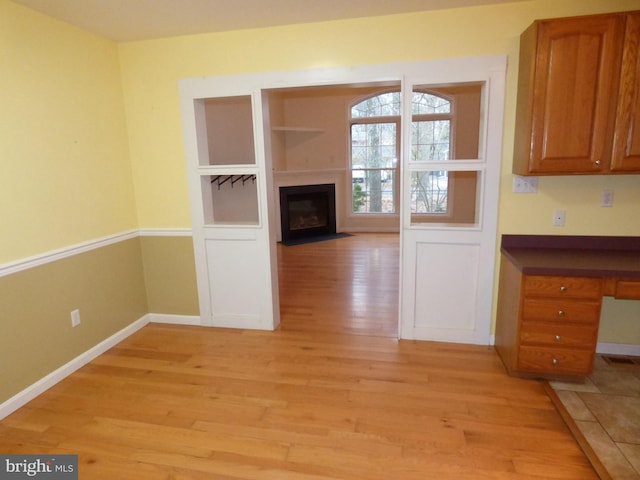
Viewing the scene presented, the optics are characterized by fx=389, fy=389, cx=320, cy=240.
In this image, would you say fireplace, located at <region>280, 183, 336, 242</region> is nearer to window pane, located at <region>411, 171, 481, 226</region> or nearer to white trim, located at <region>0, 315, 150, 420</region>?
window pane, located at <region>411, 171, 481, 226</region>

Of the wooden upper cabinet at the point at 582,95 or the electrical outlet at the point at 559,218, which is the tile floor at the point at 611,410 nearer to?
the electrical outlet at the point at 559,218

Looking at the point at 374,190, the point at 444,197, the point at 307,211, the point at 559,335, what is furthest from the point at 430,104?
the point at 559,335

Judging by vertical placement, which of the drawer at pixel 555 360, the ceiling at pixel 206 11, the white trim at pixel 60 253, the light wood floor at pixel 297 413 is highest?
the ceiling at pixel 206 11

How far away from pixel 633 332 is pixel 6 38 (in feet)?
14.6

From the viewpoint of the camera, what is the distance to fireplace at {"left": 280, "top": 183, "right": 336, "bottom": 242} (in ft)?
23.3

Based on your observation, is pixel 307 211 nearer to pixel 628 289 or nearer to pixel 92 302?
pixel 92 302

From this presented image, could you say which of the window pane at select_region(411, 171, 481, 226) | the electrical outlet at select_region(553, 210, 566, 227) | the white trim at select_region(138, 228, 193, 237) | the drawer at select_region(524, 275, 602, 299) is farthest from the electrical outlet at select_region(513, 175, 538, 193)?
the window pane at select_region(411, 171, 481, 226)

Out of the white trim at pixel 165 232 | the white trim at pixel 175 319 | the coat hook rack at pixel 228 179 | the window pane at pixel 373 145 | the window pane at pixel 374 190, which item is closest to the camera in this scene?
the white trim at pixel 165 232

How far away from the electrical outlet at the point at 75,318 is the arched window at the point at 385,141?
5.71 metres

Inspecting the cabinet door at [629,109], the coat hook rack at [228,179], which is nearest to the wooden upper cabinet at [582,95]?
the cabinet door at [629,109]

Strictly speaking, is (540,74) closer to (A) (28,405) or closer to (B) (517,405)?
(B) (517,405)

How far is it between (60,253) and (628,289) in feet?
11.4

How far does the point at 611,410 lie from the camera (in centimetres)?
218

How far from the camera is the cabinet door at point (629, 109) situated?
2.14 meters
